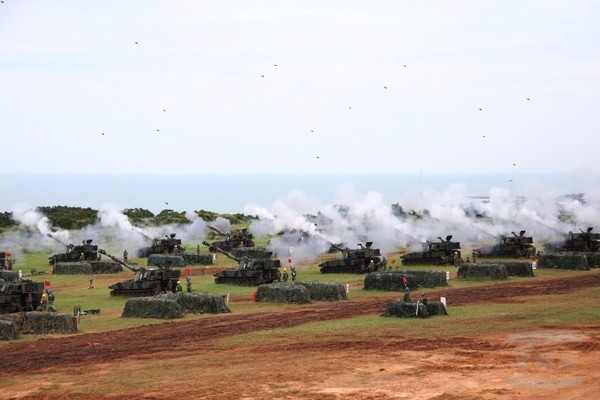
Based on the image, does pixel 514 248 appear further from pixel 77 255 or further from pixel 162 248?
pixel 77 255

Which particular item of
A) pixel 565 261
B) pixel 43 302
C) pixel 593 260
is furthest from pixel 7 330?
pixel 593 260

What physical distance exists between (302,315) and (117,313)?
986 centimetres

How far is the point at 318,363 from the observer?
35906 millimetres

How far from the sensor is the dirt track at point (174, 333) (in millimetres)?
38531

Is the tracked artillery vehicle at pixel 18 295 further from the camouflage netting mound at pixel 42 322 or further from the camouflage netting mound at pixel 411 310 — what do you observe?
the camouflage netting mound at pixel 411 310

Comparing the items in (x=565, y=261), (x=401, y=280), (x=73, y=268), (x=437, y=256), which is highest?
(x=437, y=256)

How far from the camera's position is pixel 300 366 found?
35.4m

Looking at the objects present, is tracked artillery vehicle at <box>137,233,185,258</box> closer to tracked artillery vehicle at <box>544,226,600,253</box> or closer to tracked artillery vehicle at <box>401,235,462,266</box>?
tracked artillery vehicle at <box>401,235,462,266</box>

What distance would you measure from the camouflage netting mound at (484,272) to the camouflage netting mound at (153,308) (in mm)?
26512

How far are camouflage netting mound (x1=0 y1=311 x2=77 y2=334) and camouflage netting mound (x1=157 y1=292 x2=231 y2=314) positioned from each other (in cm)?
807

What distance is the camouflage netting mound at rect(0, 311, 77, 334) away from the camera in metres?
45.5

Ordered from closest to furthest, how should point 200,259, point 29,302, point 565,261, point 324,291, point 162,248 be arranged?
point 29,302, point 324,291, point 565,261, point 200,259, point 162,248

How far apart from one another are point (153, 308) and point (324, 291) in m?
12.2

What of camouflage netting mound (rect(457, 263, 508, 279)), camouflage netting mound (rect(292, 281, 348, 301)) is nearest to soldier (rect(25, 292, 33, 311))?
camouflage netting mound (rect(292, 281, 348, 301))
